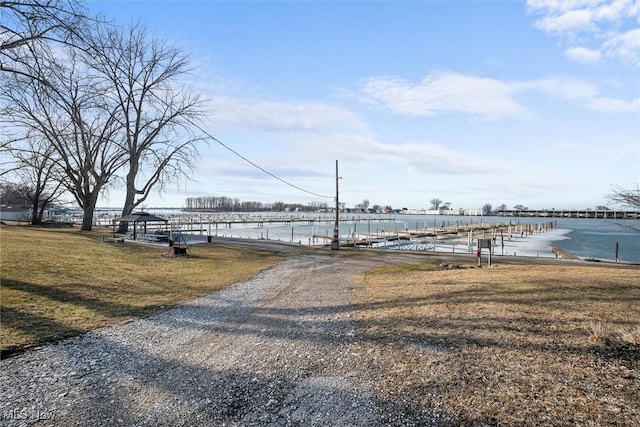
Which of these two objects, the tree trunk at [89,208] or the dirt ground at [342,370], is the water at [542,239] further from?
the tree trunk at [89,208]

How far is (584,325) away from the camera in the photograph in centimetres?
539

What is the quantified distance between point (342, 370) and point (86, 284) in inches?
302

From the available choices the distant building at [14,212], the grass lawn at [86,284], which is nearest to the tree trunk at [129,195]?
the grass lawn at [86,284]

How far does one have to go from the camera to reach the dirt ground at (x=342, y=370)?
3.40 metres

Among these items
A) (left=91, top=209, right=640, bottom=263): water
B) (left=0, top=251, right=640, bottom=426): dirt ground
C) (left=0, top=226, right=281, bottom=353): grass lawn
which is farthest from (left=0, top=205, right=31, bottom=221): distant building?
(left=0, top=251, right=640, bottom=426): dirt ground

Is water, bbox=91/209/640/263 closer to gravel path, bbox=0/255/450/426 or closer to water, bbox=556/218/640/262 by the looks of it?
water, bbox=556/218/640/262

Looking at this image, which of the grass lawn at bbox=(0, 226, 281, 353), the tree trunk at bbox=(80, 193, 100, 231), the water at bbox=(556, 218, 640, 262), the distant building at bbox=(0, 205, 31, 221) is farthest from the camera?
the distant building at bbox=(0, 205, 31, 221)

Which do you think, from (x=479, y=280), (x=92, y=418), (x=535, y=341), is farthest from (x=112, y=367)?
(x=479, y=280)

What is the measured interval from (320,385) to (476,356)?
1992 millimetres

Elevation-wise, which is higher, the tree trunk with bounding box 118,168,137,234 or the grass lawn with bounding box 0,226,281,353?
the tree trunk with bounding box 118,168,137,234

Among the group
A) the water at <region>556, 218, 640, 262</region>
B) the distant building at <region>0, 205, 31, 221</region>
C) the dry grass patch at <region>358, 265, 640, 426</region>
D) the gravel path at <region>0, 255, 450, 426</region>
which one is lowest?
the water at <region>556, 218, 640, 262</region>

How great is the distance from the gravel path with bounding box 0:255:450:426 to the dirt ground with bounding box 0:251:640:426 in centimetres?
2

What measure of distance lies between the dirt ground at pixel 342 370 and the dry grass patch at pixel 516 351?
0.02 metres

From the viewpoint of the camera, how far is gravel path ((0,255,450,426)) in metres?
3.41
